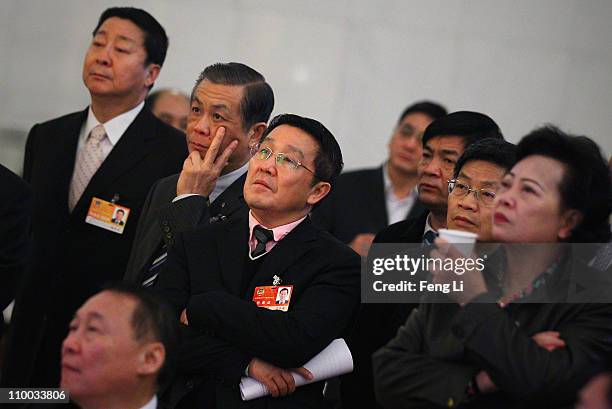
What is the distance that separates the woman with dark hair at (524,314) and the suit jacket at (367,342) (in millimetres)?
516

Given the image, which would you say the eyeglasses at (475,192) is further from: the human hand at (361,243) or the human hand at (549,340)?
the human hand at (361,243)

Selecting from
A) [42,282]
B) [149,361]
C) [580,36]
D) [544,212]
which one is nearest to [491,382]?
[544,212]

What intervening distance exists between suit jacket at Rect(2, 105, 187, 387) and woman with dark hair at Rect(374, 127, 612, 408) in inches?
67.8

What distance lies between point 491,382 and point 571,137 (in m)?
0.74

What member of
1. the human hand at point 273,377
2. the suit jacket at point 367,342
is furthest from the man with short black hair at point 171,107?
the human hand at point 273,377

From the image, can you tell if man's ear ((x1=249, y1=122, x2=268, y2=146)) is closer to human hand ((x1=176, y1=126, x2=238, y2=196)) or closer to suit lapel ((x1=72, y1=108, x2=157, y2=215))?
human hand ((x1=176, y1=126, x2=238, y2=196))

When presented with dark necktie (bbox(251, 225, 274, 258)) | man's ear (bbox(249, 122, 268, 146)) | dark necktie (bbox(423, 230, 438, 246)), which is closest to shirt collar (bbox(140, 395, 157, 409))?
dark necktie (bbox(251, 225, 274, 258))

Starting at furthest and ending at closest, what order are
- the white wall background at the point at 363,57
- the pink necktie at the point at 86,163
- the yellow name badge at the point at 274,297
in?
the white wall background at the point at 363,57 < the pink necktie at the point at 86,163 < the yellow name badge at the point at 274,297

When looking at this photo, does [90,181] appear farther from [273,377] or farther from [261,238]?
[273,377]

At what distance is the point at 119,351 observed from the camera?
292cm

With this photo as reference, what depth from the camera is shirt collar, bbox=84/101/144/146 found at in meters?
4.56

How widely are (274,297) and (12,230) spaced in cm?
97

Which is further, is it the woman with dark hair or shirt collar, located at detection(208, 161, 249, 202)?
shirt collar, located at detection(208, 161, 249, 202)

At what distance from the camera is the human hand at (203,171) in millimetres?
3893
